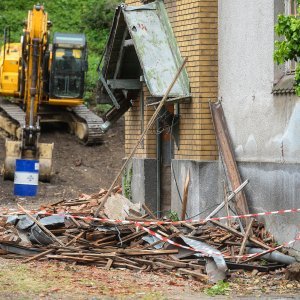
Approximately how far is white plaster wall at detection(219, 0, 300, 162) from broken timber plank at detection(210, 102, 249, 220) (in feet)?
0.38

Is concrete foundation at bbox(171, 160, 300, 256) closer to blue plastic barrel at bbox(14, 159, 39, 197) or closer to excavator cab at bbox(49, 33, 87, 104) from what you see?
blue plastic barrel at bbox(14, 159, 39, 197)

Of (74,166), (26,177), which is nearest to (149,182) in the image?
(26,177)

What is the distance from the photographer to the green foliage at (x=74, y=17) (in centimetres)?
4656

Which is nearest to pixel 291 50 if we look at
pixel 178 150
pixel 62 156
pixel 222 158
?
pixel 222 158

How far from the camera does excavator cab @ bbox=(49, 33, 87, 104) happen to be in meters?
32.3

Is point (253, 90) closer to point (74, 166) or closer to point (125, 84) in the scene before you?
point (125, 84)

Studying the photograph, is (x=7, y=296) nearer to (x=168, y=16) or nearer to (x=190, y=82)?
(x=190, y=82)

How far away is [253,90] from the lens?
1748cm

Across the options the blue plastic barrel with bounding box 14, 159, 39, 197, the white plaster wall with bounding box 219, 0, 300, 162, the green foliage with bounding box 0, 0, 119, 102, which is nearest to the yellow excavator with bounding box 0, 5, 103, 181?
the blue plastic barrel with bounding box 14, 159, 39, 197

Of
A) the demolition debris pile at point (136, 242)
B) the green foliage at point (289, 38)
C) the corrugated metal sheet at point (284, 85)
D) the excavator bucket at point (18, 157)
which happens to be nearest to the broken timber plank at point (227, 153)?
the demolition debris pile at point (136, 242)

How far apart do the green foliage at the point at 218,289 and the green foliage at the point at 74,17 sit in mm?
31620

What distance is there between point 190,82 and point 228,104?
101 cm

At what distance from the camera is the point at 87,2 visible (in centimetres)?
4925

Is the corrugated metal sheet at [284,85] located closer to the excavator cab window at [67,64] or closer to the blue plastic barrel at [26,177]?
the blue plastic barrel at [26,177]
